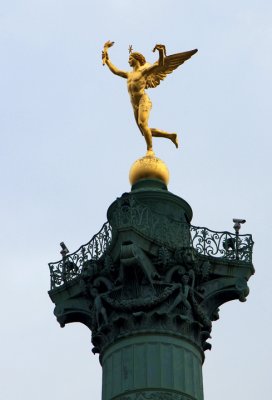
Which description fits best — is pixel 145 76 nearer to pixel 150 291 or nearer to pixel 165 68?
pixel 165 68

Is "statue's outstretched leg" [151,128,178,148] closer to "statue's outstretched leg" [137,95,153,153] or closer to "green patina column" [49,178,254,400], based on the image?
"statue's outstretched leg" [137,95,153,153]

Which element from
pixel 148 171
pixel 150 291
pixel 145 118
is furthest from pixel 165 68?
pixel 150 291

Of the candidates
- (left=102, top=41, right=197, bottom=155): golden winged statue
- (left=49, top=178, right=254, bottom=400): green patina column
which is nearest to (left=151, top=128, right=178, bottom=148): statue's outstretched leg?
(left=102, top=41, right=197, bottom=155): golden winged statue

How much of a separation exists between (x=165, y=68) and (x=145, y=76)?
0.92m

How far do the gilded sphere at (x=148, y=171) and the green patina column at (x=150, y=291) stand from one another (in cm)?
116

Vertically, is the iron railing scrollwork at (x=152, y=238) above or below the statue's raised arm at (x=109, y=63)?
below

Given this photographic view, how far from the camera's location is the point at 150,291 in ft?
123

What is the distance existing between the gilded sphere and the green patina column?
116cm

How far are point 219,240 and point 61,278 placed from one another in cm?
465

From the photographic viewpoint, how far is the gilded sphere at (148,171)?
41.4m

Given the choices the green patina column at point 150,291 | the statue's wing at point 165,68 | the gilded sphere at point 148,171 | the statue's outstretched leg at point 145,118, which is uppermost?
the statue's wing at point 165,68

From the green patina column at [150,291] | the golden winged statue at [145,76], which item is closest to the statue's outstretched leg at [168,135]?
the golden winged statue at [145,76]

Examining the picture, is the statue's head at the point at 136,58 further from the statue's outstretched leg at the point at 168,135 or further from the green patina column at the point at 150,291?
the green patina column at the point at 150,291

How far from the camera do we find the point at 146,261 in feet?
124
